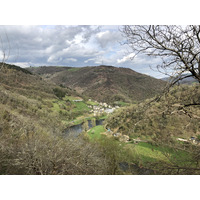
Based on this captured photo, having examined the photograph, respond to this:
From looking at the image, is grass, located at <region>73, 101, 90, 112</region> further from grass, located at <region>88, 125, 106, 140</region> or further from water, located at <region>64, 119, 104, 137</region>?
grass, located at <region>88, 125, 106, 140</region>

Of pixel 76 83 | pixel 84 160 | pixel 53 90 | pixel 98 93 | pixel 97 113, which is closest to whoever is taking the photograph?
pixel 84 160

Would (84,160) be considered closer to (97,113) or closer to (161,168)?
(161,168)

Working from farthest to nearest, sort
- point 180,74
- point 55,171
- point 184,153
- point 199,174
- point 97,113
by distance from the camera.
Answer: point 97,113 → point 55,171 → point 184,153 → point 199,174 → point 180,74

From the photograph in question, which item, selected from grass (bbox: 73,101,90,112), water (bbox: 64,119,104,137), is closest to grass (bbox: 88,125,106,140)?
water (bbox: 64,119,104,137)

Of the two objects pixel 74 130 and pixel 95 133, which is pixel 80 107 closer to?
pixel 74 130

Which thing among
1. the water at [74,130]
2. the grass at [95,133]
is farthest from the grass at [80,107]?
the grass at [95,133]

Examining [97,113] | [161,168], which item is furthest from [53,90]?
[161,168]

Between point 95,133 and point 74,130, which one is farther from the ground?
point 95,133

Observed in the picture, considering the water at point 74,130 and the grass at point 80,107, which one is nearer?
the water at point 74,130

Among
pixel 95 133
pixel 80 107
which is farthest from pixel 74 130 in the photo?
pixel 80 107

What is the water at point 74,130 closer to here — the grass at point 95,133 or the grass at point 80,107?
the grass at point 95,133
